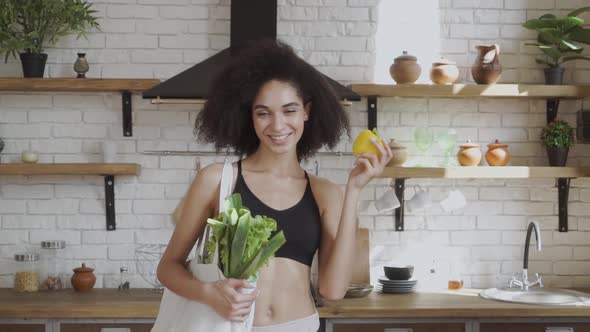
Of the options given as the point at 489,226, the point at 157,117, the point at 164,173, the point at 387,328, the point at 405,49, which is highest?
the point at 405,49

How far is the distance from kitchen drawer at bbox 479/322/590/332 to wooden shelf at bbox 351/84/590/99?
118 centimetres

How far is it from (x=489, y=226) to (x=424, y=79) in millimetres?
868

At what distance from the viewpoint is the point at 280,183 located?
2.48 metres

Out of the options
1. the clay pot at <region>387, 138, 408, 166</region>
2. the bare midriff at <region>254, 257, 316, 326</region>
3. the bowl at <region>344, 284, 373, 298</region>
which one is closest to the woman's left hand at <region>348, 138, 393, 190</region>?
the bare midriff at <region>254, 257, 316, 326</region>

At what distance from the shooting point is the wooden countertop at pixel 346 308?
12.9 ft

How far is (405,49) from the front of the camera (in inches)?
185

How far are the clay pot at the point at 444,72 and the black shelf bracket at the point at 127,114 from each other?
1582 millimetres

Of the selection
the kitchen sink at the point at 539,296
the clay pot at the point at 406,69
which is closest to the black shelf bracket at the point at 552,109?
the clay pot at the point at 406,69

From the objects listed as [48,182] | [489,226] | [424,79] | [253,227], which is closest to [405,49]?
[424,79]

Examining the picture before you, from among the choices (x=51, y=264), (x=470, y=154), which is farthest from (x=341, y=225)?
(x=51, y=264)

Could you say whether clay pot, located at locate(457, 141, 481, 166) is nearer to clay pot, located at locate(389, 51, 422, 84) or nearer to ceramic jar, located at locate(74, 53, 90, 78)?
clay pot, located at locate(389, 51, 422, 84)

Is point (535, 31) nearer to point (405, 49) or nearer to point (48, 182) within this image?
point (405, 49)

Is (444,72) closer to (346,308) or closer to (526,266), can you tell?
(526,266)

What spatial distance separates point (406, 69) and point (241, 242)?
2.56 m
